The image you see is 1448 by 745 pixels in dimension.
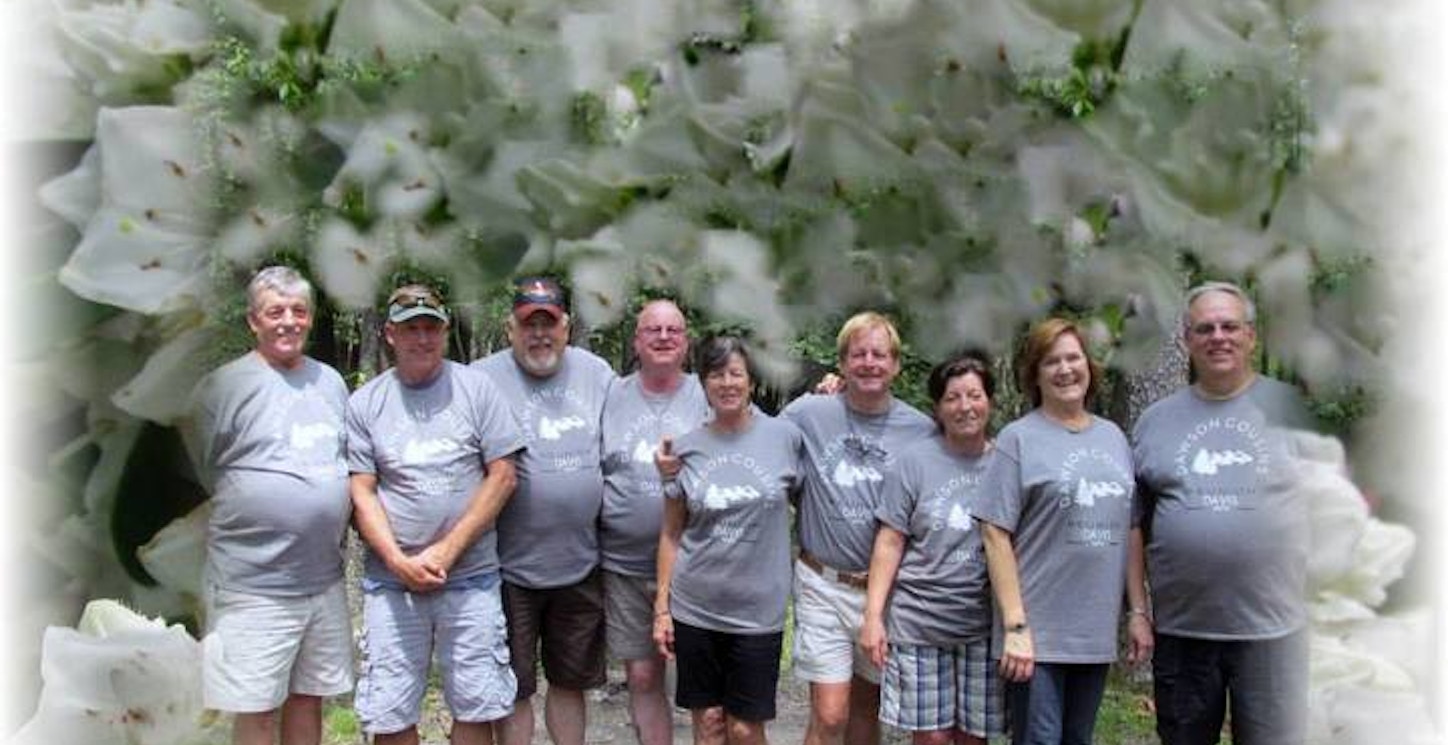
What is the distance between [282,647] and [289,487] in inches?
13.4

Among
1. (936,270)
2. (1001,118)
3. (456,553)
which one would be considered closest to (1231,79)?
(1001,118)

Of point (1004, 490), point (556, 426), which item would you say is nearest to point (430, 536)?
point (556, 426)

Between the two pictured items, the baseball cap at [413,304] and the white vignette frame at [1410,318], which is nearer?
the white vignette frame at [1410,318]

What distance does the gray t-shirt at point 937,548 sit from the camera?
3119mm

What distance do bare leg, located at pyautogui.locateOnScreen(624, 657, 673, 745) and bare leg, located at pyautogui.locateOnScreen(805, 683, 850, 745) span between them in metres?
0.40

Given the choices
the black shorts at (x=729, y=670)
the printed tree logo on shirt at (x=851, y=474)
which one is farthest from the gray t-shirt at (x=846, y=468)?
the black shorts at (x=729, y=670)

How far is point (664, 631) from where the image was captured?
333 cm

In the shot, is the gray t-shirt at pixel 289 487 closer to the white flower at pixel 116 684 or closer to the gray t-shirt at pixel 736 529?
the white flower at pixel 116 684

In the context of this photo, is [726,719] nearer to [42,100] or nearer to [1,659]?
[1,659]

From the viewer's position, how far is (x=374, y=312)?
2369 millimetres

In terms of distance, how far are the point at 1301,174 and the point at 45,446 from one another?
1556 millimetres

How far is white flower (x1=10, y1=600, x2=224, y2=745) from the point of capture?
5.62 feet

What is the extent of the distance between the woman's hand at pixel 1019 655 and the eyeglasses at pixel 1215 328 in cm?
83

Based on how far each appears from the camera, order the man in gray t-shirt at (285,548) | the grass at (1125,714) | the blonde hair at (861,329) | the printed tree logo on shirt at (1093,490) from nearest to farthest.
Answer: the blonde hair at (861,329) → the man in gray t-shirt at (285,548) → the printed tree logo on shirt at (1093,490) → the grass at (1125,714)
